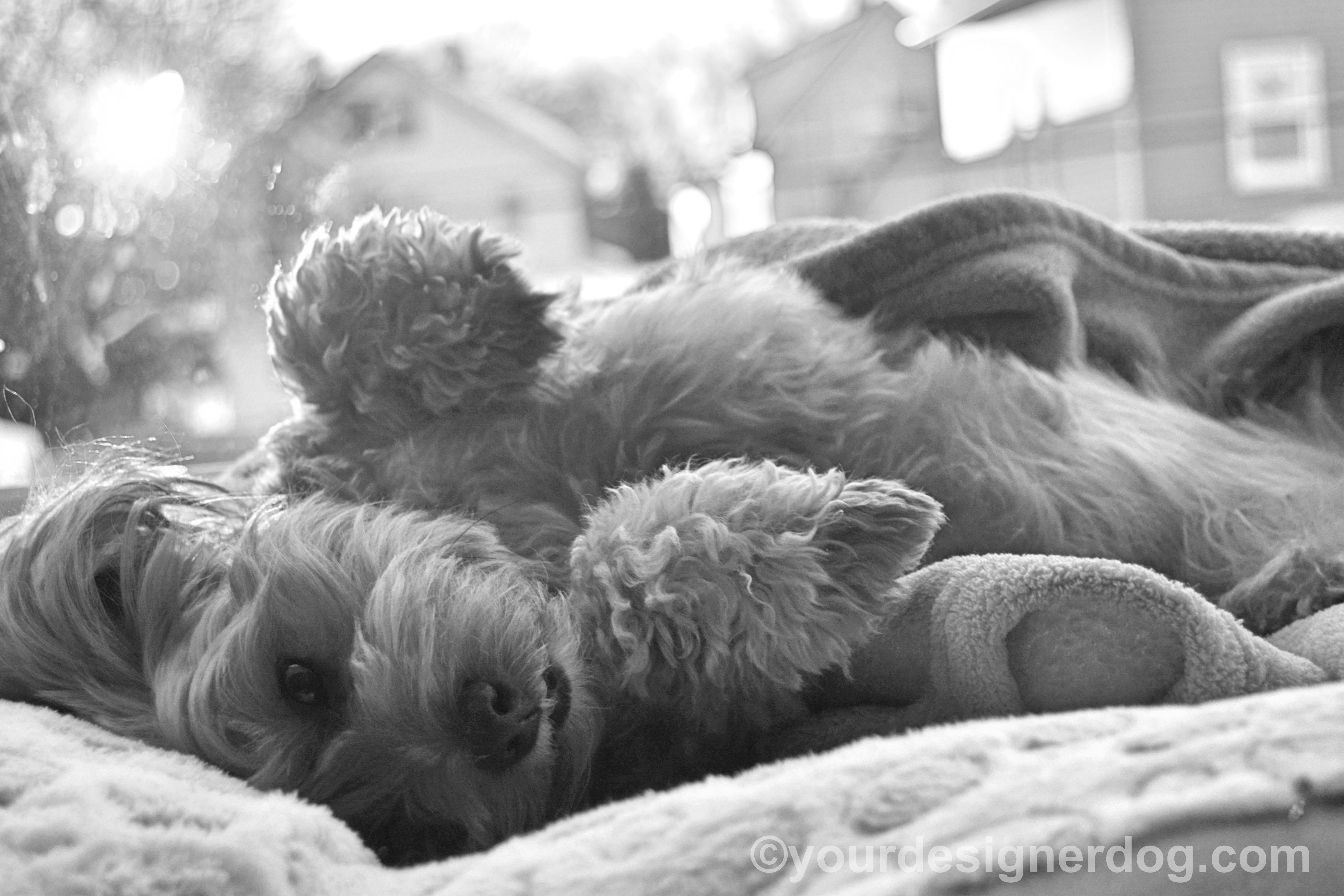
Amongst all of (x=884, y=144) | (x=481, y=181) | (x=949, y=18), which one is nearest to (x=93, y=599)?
(x=481, y=181)

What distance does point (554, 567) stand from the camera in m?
1.09

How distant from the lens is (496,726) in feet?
2.85

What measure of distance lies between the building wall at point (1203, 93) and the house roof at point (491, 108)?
2.74 metres

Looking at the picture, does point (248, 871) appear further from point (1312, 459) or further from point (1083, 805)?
point (1312, 459)

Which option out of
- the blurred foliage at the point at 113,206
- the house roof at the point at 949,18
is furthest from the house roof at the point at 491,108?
the house roof at the point at 949,18

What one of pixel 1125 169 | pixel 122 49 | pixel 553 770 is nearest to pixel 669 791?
pixel 553 770

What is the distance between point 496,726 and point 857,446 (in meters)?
0.51

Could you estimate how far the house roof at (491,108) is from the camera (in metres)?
2.69

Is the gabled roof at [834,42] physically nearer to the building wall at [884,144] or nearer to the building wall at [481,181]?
the building wall at [884,144]

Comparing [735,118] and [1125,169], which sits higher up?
[735,118]

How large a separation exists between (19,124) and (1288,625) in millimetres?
1618

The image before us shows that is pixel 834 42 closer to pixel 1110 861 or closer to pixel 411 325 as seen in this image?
pixel 411 325

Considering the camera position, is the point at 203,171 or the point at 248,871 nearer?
the point at 248,871

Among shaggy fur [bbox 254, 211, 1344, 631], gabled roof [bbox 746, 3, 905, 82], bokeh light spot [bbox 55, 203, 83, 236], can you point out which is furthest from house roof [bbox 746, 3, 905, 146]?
shaggy fur [bbox 254, 211, 1344, 631]
